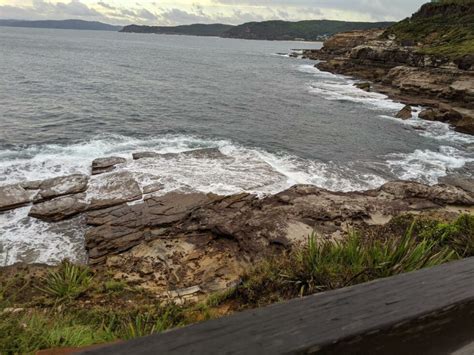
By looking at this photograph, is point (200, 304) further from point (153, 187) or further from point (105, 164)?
point (105, 164)

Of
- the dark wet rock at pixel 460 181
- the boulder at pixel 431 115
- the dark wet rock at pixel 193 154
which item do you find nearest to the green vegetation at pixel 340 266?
the dark wet rock at pixel 460 181

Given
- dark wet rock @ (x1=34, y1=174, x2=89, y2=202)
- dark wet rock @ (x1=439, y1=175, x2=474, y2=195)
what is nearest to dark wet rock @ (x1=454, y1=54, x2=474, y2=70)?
dark wet rock @ (x1=439, y1=175, x2=474, y2=195)

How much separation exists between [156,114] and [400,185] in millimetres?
19274

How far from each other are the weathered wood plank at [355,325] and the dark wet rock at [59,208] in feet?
43.7

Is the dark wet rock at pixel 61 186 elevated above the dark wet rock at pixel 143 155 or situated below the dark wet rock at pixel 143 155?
above

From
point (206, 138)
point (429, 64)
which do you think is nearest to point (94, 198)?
point (206, 138)

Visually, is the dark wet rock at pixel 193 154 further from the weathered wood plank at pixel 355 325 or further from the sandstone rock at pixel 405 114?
the sandstone rock at pixel 405 114

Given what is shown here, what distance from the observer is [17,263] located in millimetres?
10766

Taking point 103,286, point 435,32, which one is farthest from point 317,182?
point 435,32

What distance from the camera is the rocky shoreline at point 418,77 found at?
1276 inches

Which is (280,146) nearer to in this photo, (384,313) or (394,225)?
(394,225)

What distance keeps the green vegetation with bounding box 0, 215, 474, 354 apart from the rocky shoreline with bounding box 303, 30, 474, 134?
2609 centimetres

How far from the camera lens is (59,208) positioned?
13.5 m

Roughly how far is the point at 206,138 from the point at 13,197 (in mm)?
→ 11997
